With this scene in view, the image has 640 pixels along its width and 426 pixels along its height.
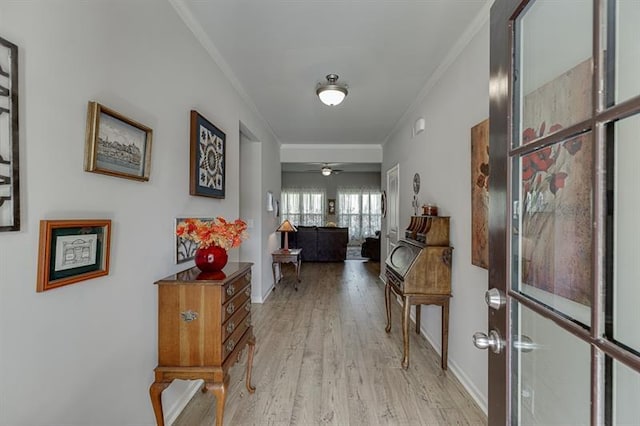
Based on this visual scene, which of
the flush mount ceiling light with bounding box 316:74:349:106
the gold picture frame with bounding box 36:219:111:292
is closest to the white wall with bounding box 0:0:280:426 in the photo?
the gold picture frame with bounding box 36:219:111:292

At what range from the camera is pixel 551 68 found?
2.73ft

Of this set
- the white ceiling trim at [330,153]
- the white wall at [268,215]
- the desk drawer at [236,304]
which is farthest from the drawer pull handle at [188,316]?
the white ceiling trim at [330,153]

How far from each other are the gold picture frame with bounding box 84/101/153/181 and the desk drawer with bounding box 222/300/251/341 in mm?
890

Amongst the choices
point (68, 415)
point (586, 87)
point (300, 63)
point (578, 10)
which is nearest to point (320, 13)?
point (300, 63)

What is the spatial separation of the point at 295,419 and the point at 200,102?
2244 millimetres

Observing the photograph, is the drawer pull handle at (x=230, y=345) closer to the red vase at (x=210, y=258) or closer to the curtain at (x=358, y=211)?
the red vase at (x=210, y=258)

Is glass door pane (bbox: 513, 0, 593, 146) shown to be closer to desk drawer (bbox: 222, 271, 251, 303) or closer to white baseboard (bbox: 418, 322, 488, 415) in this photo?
desk drawer (bbox: 222, 271, 251, 303)

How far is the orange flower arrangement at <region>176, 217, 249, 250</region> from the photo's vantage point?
1812mm

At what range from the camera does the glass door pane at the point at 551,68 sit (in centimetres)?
69

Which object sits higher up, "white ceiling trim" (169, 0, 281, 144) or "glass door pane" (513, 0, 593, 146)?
"white ceiling trim" (169, 0, 281, 144)

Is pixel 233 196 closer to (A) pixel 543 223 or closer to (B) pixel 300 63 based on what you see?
(B) pixel 300 63

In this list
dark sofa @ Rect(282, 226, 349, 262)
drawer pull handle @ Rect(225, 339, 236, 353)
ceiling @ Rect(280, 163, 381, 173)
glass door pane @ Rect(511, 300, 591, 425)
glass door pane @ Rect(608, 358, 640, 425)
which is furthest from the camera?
ceiling @ Rect(280, 163, 381, 173)

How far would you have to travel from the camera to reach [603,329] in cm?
61

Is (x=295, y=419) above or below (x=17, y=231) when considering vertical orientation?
below
